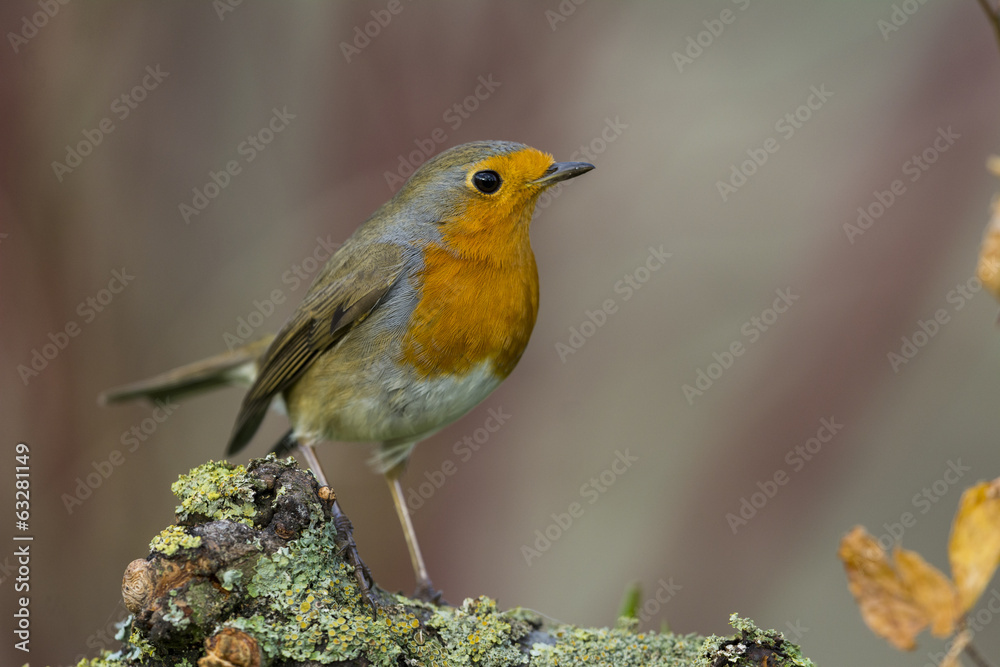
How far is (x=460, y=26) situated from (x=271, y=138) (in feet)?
3.53

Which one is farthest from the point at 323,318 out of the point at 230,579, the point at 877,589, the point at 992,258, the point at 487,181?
the point at 992,258

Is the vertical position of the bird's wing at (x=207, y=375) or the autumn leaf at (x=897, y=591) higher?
the bird's wing at (x=207, y=375)

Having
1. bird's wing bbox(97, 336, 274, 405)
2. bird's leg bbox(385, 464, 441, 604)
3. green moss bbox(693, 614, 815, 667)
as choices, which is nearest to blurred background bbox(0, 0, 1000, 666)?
bird's wing bbox(97, 336, 274, 405)

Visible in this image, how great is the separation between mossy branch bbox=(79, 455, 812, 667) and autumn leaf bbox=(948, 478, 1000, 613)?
997 mm

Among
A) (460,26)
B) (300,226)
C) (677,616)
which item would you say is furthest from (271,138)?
(677,616)

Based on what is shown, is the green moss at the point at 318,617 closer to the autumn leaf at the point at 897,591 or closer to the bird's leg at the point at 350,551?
the bird's leg at the point at 350,551

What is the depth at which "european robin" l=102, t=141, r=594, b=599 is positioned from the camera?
294 centimetres

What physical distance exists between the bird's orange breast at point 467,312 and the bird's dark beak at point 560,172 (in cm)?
26

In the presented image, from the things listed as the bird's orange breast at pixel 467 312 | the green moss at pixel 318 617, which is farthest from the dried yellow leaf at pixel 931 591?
the bird's orange breast at pixel 467 312

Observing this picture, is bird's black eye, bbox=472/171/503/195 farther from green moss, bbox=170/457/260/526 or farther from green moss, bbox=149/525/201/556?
green moss, bbox=149/525/201/556

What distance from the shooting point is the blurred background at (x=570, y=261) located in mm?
3646

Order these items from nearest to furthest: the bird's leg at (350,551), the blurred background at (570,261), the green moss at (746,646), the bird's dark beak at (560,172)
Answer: the green moss at (746,646), the bird's leg at (350,551), the bird's dark beak at (560,172), the blurred background at (570,261)

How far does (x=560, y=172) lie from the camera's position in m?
3.12

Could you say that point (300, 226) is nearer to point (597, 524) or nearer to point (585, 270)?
point (585, 270)
